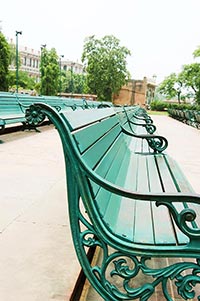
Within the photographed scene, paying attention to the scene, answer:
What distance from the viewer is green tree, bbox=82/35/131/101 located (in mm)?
55094

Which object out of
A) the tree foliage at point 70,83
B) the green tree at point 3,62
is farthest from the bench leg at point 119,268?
the tree foliage at point 70,83

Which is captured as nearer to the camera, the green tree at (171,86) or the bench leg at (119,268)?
the bench leg at (119,268)

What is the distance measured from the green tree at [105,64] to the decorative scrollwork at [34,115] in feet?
177

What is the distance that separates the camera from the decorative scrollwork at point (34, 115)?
5.81 feet

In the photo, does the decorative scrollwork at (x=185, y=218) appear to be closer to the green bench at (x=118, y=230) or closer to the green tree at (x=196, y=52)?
the green bench at (x=118, y=230)

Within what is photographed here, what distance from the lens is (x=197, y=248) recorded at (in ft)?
5.74

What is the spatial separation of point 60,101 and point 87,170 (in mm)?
13316

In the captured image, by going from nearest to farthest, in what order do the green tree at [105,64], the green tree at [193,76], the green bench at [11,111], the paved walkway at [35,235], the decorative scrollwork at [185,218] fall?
the decorative scrollwork at [185,218]
the paved walkway at [35,235]
the green bench at [11,111]
the green tree at [193,76]
the green tree at [105,64]

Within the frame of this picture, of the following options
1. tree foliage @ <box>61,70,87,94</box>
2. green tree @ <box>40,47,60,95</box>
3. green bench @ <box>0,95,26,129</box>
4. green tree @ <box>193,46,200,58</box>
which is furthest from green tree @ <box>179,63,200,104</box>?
green bench @ <box>0,95,26,129</box>

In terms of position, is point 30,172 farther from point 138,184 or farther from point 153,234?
point 153,234

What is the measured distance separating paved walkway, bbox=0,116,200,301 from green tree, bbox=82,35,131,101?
50692 millimetres

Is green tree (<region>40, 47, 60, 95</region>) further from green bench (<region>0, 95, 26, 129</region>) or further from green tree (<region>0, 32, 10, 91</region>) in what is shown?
green bench (<region>0, 95, 26, 129</region>)

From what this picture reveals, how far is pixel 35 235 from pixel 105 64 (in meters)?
53.7

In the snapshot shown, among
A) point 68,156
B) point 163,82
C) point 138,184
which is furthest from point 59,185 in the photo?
point 163,82
